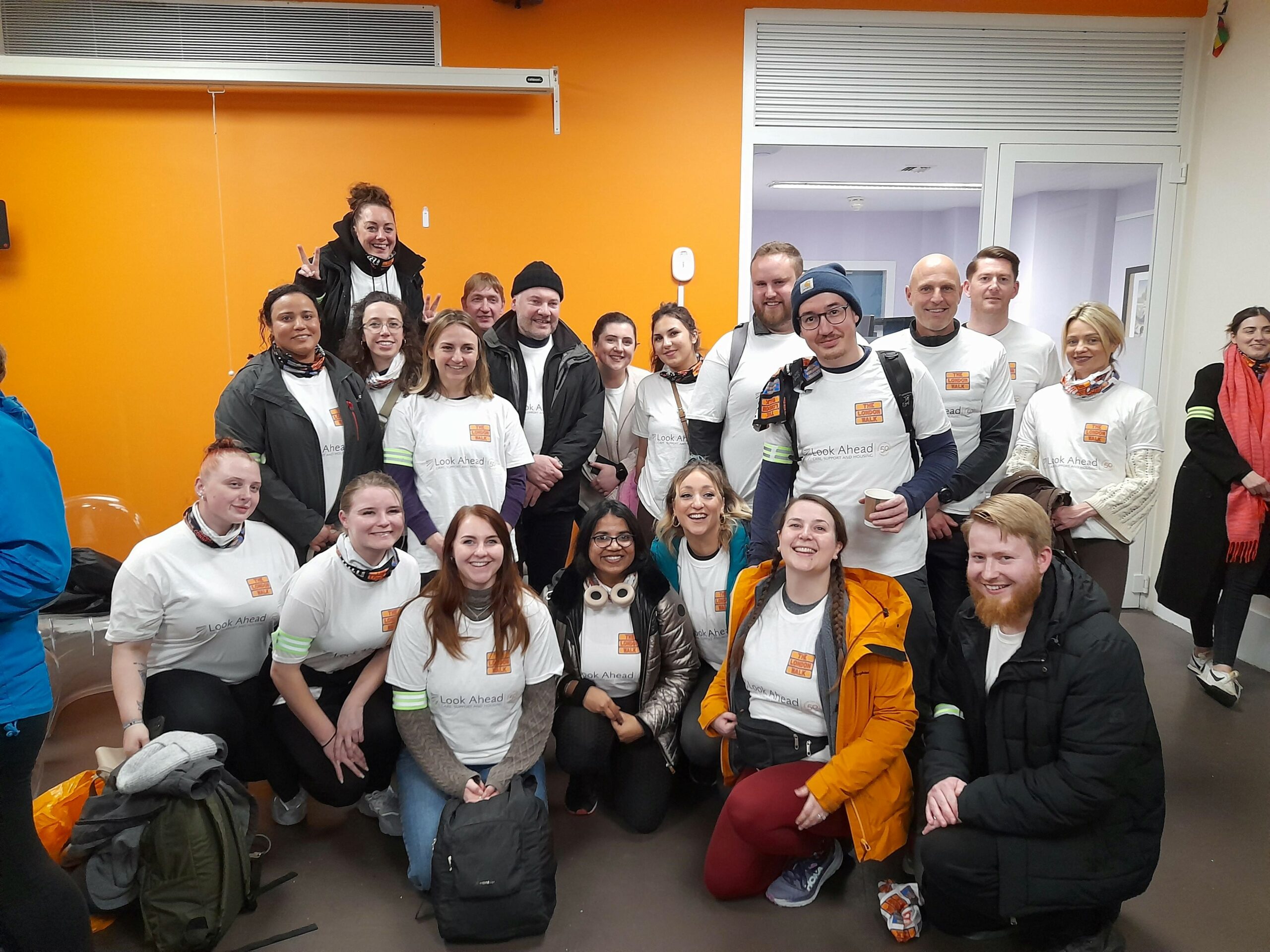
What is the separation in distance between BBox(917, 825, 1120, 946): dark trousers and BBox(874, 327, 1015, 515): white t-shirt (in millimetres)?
1204

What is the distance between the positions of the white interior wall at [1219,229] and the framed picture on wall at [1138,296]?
130 mm

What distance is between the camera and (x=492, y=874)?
7.07 feet

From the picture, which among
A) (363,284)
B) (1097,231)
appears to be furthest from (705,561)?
(1097,231)

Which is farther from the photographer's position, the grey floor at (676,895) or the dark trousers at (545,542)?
the dark trousers at (545,542)

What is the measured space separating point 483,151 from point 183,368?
195cm

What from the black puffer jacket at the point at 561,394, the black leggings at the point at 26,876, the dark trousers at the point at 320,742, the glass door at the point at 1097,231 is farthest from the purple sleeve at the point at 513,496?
the glass door at the point at 1097,231

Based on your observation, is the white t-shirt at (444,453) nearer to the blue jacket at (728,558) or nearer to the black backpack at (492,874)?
the blue jacket at (728,558)

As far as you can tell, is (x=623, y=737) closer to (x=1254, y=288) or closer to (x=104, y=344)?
(x=104, y=344)

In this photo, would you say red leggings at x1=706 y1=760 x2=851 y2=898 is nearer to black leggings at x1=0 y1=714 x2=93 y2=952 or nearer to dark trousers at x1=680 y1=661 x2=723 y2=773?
dark trousers at x1=680 y1=661 x2=723 y2=773

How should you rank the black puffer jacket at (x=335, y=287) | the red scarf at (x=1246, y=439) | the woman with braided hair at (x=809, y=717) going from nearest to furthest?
the woman with braided hair at (x=809, y=717)
the black puffer jacket at (x=335, y=287)
the red scarf at (x=1246, y=439)

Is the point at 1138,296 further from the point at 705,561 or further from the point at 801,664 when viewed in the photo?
the point at 801,664

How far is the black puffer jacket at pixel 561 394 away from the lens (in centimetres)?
328

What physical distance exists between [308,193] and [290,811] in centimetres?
308

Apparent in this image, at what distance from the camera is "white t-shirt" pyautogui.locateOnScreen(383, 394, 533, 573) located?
288 cm
